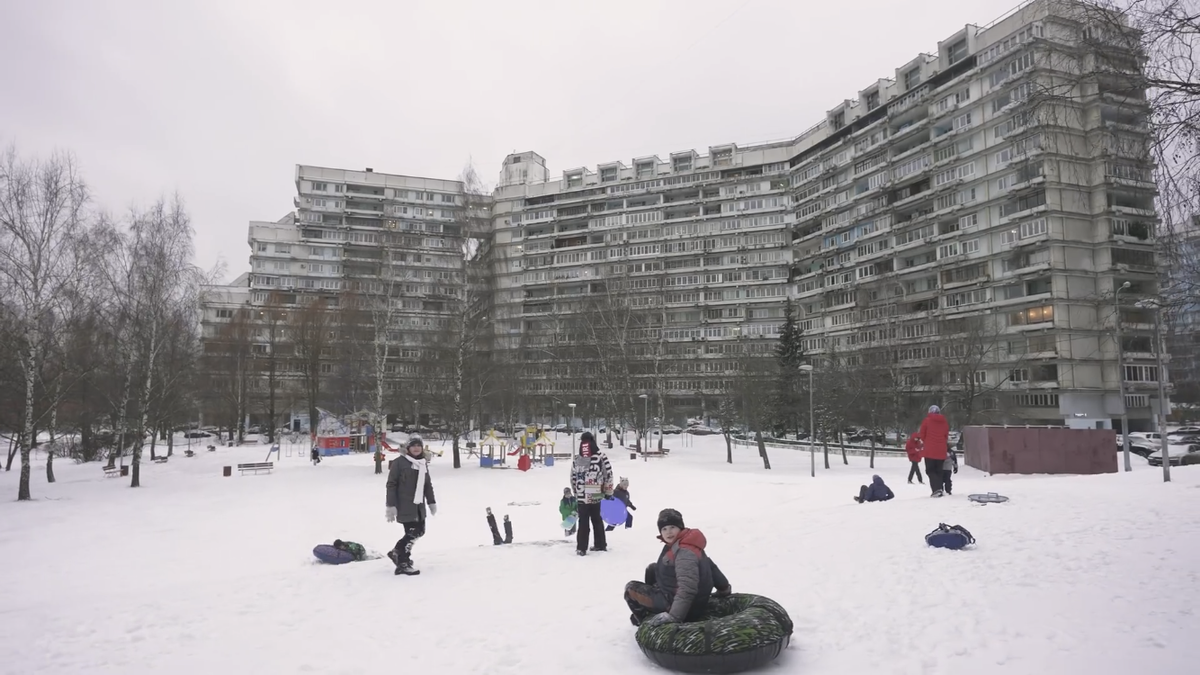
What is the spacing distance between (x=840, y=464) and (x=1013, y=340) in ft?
76.7

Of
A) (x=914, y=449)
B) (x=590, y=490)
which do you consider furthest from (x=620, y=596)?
(x=914, y=449)

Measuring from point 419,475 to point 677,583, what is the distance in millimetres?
4865

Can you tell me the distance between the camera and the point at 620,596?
7348mm

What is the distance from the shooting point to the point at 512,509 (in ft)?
67.3

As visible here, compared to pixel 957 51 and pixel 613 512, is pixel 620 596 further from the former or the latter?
pixel 957 51

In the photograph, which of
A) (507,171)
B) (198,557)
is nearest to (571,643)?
(198,557)

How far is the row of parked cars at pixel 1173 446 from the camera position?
30.7 meters

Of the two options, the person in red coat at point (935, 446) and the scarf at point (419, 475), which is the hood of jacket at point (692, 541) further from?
the person in red coat at point (935, 446)

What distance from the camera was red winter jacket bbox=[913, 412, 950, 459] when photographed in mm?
13766

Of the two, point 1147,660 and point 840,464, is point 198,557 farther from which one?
point 840,464

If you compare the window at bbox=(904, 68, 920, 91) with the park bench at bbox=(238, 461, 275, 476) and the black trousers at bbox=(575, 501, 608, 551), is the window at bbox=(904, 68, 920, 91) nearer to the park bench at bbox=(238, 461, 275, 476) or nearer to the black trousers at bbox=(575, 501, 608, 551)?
the park bench at bbox=(238, 461, 275, 476)

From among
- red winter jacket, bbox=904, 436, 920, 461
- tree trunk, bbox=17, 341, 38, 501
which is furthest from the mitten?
tree trunk, bbox=17, 341, 38, 501

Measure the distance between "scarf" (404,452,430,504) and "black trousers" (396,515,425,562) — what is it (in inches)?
12.4

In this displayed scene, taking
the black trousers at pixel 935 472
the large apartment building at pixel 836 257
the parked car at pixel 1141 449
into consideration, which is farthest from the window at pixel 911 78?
the black trousers at pixel 935 472
